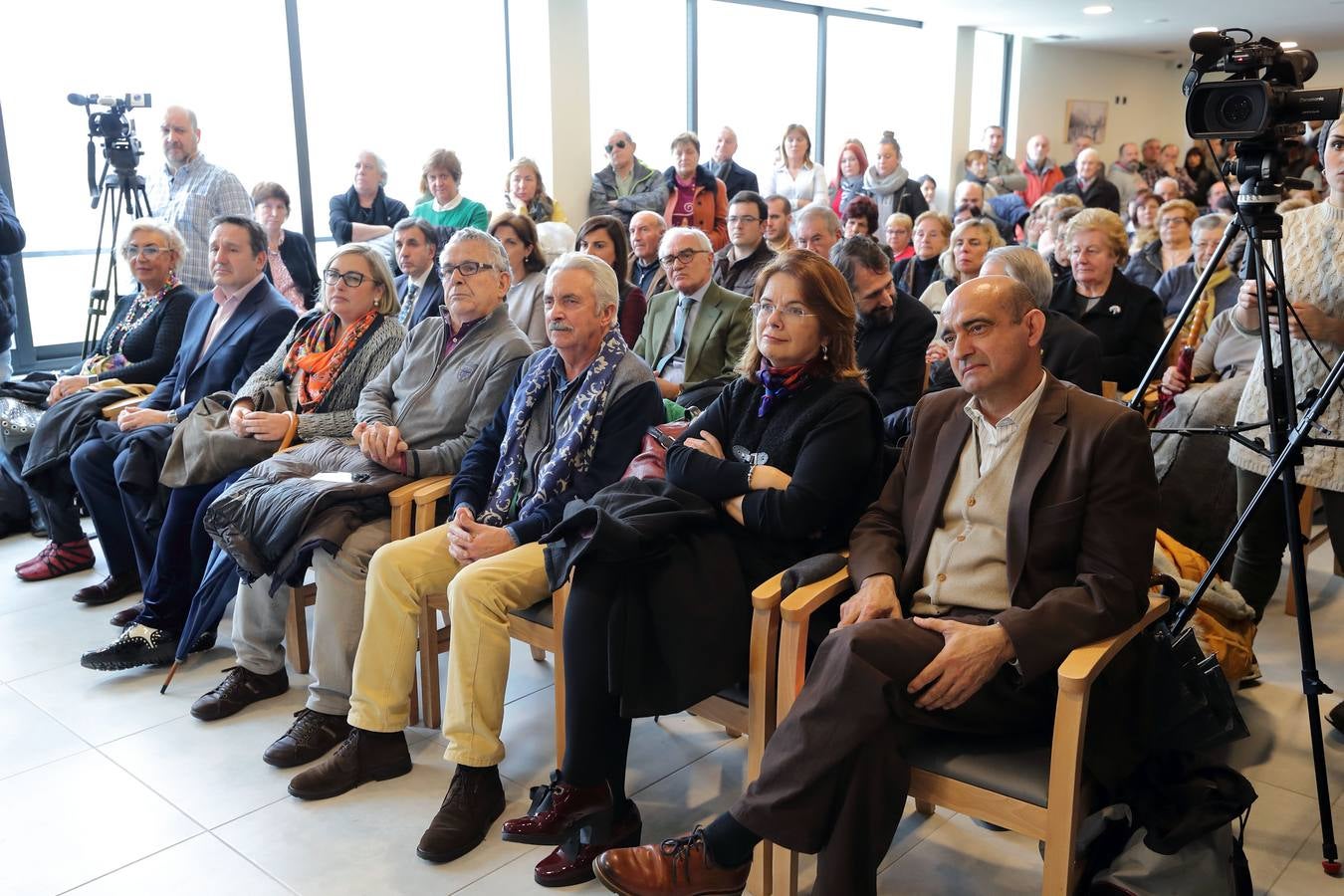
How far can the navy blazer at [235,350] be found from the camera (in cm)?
338

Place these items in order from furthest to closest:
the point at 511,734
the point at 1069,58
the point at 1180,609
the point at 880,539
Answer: the point at 1069,58, the point at 511,734, the point at 1180,609, the point at 880,539

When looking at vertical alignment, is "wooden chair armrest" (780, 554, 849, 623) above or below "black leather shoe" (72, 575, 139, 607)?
above

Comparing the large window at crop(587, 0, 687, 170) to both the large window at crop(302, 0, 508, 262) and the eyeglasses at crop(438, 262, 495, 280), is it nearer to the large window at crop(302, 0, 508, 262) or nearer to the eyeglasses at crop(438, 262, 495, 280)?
the large window at crop(302, 0, 508, 262)

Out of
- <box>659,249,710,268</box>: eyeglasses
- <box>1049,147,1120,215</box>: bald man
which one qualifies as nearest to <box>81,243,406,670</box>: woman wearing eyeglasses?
<box>659,249,710,268</box>: eyeglasses

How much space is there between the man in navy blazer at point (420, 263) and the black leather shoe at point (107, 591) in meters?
1.25

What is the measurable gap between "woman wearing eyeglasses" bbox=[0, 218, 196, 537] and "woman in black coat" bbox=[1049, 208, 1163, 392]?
3110 mm

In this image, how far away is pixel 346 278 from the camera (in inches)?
120

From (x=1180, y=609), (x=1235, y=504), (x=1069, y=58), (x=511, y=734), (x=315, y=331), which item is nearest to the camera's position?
(x=1180, y=609)

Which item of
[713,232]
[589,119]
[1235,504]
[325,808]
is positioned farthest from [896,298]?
[589,119]

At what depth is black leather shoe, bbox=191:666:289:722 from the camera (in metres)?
2.65

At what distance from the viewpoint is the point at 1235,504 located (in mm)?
2994

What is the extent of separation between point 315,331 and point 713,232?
10.9ft

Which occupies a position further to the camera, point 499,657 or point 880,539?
point 499,657

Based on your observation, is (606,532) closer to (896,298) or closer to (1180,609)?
(1180,609)
